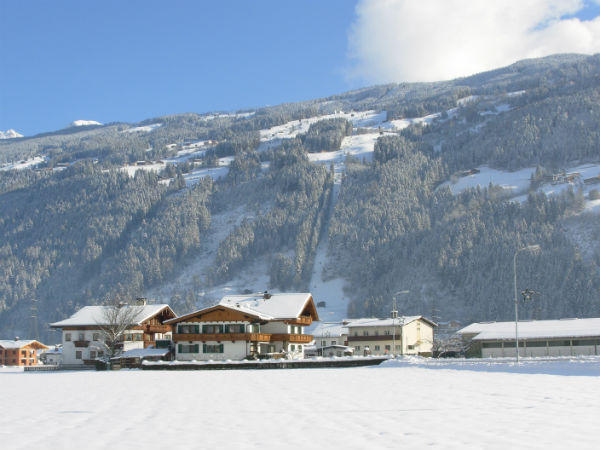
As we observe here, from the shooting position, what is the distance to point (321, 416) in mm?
25969

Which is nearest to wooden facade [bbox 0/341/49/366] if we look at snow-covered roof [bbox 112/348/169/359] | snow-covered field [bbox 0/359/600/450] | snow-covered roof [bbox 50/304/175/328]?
snow-covered roof [bbox 50/304/175/328]

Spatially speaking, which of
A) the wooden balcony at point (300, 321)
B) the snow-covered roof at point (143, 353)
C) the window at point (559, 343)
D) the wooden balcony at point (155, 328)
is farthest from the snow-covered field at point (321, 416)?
the wooden balcony at point (155, 328)

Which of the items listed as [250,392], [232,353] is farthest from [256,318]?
[250,392]

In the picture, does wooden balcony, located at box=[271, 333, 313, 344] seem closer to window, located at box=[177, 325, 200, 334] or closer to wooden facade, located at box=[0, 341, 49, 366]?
window, located at box=[177, 325, 200, 334]

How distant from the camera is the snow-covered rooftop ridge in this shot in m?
93.2

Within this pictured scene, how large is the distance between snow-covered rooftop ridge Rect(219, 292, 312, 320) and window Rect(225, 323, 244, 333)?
2.12 meters

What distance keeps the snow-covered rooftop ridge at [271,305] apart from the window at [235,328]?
212 centimetres

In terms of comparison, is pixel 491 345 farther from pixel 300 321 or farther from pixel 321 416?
pixel 321 416

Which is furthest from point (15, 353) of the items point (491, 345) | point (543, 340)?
point (543, 340)

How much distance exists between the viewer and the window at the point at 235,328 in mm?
88938

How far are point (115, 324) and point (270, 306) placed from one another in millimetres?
20938

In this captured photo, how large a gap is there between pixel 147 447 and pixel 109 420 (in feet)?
23.1

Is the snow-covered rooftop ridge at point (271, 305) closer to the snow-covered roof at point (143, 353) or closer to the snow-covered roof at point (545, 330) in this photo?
the snow-covered roof at point (143, 353)

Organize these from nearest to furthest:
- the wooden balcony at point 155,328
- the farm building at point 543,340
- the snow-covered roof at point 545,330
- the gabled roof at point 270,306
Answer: the gabled roof at point 270,306
the farm building at point 543,340
the snow-covered roof at point 545,330
the wooden balcony at point 155,328
